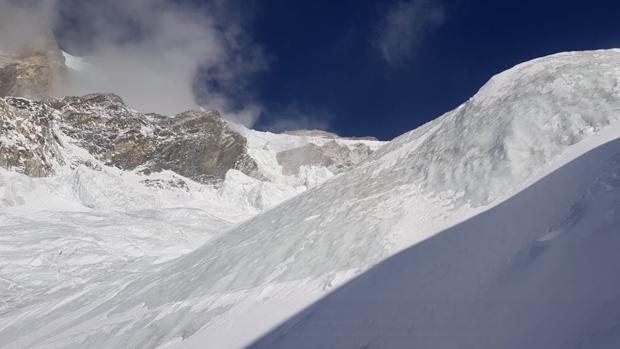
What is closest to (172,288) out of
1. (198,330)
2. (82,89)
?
(198,330)

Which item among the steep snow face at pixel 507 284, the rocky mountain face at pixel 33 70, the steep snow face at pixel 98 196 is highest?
the rocky mountain face at pixel 33 70

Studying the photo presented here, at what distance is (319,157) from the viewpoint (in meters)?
139

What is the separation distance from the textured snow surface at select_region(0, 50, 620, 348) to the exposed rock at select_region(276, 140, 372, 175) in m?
118

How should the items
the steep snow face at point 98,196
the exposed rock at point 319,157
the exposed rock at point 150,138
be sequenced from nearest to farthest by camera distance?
the steep snow face at point 98,196 → the exposed rock at point 150,138 → the exposed rock at point 319,157

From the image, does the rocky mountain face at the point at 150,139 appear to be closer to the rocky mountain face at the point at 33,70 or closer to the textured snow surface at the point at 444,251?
the rocky mountain face at the point at 33,70

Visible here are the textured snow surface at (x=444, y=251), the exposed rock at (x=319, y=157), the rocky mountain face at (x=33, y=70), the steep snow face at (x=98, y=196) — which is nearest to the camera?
the textured snow surface at (x=444, y=251)

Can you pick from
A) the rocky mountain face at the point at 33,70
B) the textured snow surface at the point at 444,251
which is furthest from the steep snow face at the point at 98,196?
the rocky mountain face at the point at 33,70

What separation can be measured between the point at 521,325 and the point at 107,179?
7697 centimetres

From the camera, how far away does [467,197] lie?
8.46 metres

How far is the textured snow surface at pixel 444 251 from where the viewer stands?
5.48 m

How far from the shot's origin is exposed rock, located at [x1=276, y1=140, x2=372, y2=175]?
135m

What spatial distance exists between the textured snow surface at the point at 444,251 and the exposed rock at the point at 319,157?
388 feet

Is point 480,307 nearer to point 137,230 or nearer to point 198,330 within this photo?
point 198,330

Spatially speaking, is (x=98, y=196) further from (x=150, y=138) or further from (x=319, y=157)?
(x=319, y=157)
